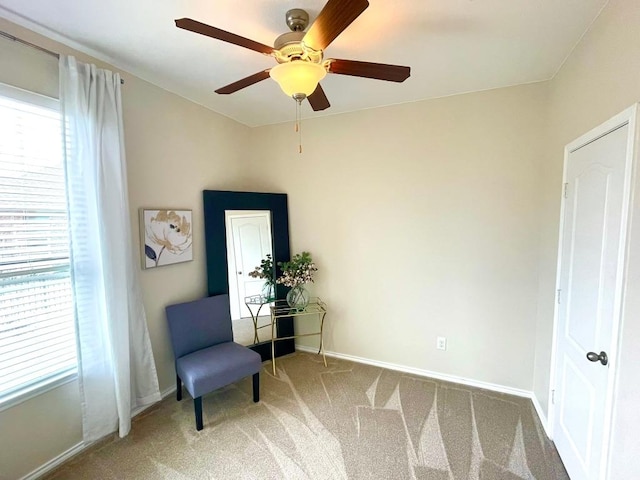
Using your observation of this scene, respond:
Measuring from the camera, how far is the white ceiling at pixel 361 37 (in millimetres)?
1554

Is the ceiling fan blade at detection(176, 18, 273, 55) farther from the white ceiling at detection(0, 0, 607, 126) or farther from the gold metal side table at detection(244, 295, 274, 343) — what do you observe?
the gold metal side table at detection(244, 295, 274, 343)

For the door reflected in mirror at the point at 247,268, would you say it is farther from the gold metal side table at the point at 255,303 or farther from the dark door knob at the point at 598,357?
the dark door knob at the point at 598,357

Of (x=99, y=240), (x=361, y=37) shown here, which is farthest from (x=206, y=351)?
(x=361, y=37)

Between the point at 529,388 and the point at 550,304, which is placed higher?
the point at 550,304

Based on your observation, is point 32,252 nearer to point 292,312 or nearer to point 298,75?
point 298,75

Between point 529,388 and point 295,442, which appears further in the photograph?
point 529,388

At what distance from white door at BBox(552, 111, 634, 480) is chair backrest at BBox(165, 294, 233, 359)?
103 inches

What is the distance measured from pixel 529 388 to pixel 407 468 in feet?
4.83

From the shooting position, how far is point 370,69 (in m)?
1.54

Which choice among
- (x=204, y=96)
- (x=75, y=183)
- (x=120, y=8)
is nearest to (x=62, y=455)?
(x=75, y=183)

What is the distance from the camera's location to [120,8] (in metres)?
1.56

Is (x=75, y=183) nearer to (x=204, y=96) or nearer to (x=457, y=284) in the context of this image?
(x=204, y=96)

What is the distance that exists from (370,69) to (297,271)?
212 centimetres

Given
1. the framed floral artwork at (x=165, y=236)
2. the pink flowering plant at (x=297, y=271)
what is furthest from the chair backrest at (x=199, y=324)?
the pink flowering plant at (x=297, y=271)
